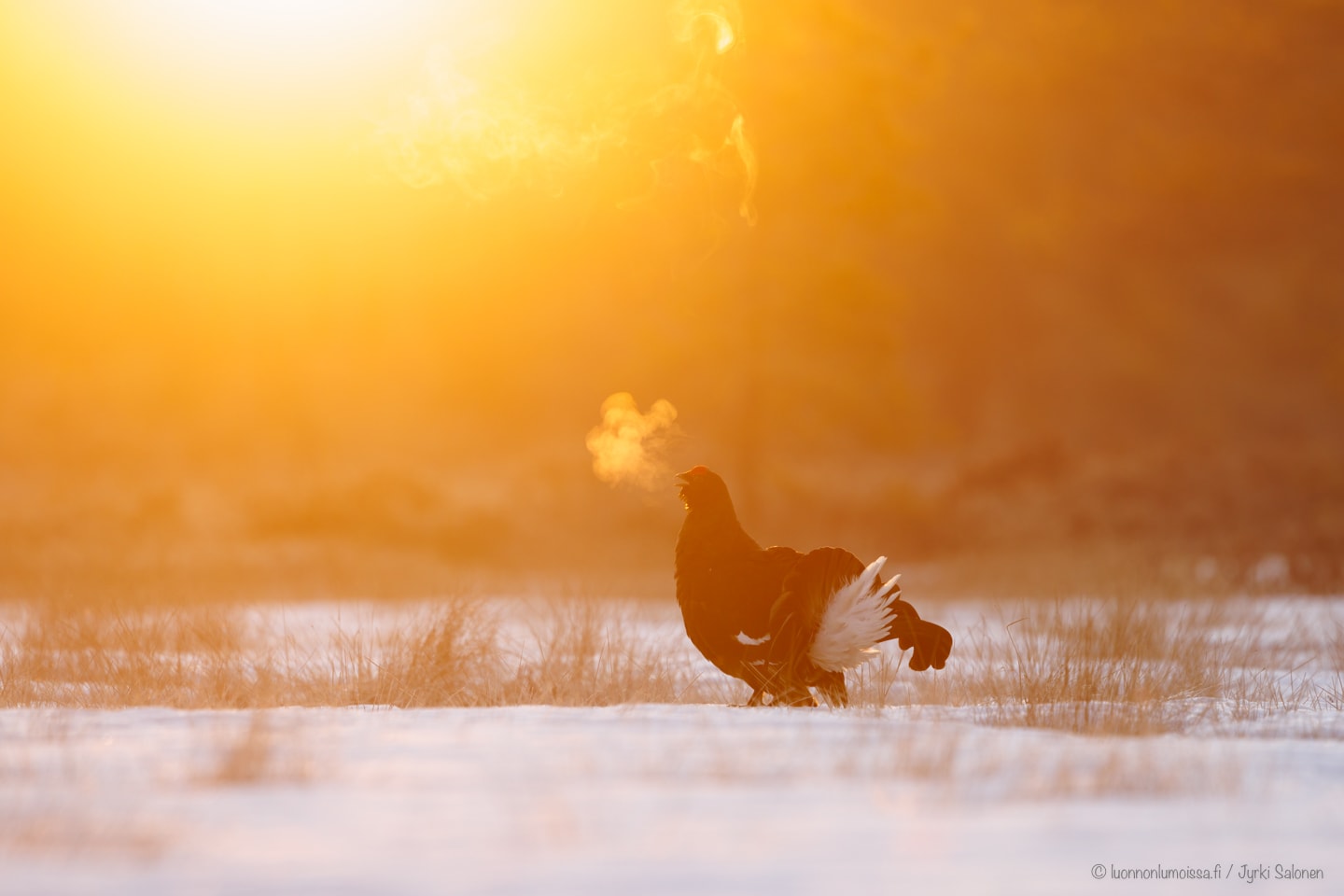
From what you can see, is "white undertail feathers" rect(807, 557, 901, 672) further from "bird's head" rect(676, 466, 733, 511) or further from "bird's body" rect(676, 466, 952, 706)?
"bird's head" rect(676, 466, 733, 511)

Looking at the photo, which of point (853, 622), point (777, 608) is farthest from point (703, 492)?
point (853, 622)

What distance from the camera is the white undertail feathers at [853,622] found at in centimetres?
648

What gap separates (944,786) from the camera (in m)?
4.35

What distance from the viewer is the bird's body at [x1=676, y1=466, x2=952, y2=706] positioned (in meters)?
6.53

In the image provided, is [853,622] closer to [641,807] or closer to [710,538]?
[710,538]

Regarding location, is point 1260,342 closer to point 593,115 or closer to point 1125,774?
point 593,115

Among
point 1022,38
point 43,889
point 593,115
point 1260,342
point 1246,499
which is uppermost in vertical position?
point 1022,38

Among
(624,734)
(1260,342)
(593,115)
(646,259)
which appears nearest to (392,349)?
(646,259)

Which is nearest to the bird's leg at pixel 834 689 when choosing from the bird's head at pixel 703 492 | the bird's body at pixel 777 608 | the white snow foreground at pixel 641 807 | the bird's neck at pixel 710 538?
the bird's body at pixel 777 608

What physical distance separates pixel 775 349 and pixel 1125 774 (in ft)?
90.1

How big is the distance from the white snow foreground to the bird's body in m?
0.83

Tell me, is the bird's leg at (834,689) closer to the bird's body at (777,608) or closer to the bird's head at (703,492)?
the bird's body at (777,608)

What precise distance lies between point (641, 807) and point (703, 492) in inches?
115

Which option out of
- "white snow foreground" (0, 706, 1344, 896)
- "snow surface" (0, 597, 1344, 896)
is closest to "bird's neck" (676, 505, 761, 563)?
→ "snow surface" (0, 597, 1344, 896)
